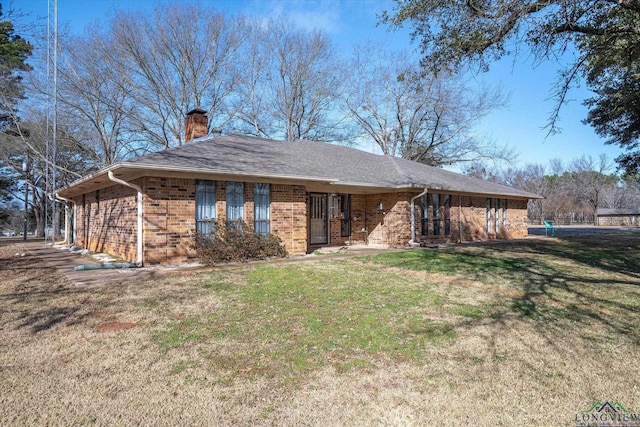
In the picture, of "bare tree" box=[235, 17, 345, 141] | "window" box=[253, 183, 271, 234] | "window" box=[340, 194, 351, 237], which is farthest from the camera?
"bare tree" box=[235, 17, 345, 141]

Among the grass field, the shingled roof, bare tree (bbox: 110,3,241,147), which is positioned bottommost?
the grass field

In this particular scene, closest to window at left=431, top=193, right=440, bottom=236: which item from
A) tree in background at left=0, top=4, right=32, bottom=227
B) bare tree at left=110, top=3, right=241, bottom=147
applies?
tree in background at left=0, top=4, right=32, bottom=227

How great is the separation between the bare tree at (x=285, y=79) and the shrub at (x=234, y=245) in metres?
17.3

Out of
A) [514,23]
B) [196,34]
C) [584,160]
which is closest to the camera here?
[514,23]

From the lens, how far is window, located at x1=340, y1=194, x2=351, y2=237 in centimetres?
1440

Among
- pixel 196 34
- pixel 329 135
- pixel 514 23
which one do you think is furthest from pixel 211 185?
pixel 329 135

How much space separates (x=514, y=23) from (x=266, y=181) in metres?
6.88

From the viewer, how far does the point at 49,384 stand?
3.03m

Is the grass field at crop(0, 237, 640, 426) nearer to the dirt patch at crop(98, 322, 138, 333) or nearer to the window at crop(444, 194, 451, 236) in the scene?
the dirt patch at crop(98, 322, 138, 333)

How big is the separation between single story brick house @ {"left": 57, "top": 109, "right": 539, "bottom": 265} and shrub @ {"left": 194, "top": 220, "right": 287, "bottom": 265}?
0.26 metres

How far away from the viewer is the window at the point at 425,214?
47.3 ft

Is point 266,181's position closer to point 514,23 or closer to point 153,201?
point 153,201

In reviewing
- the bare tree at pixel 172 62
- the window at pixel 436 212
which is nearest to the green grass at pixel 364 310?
the window at pixel 436 212

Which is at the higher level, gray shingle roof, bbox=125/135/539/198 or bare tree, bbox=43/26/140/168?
bare tree, bbox=43/26/140/168
